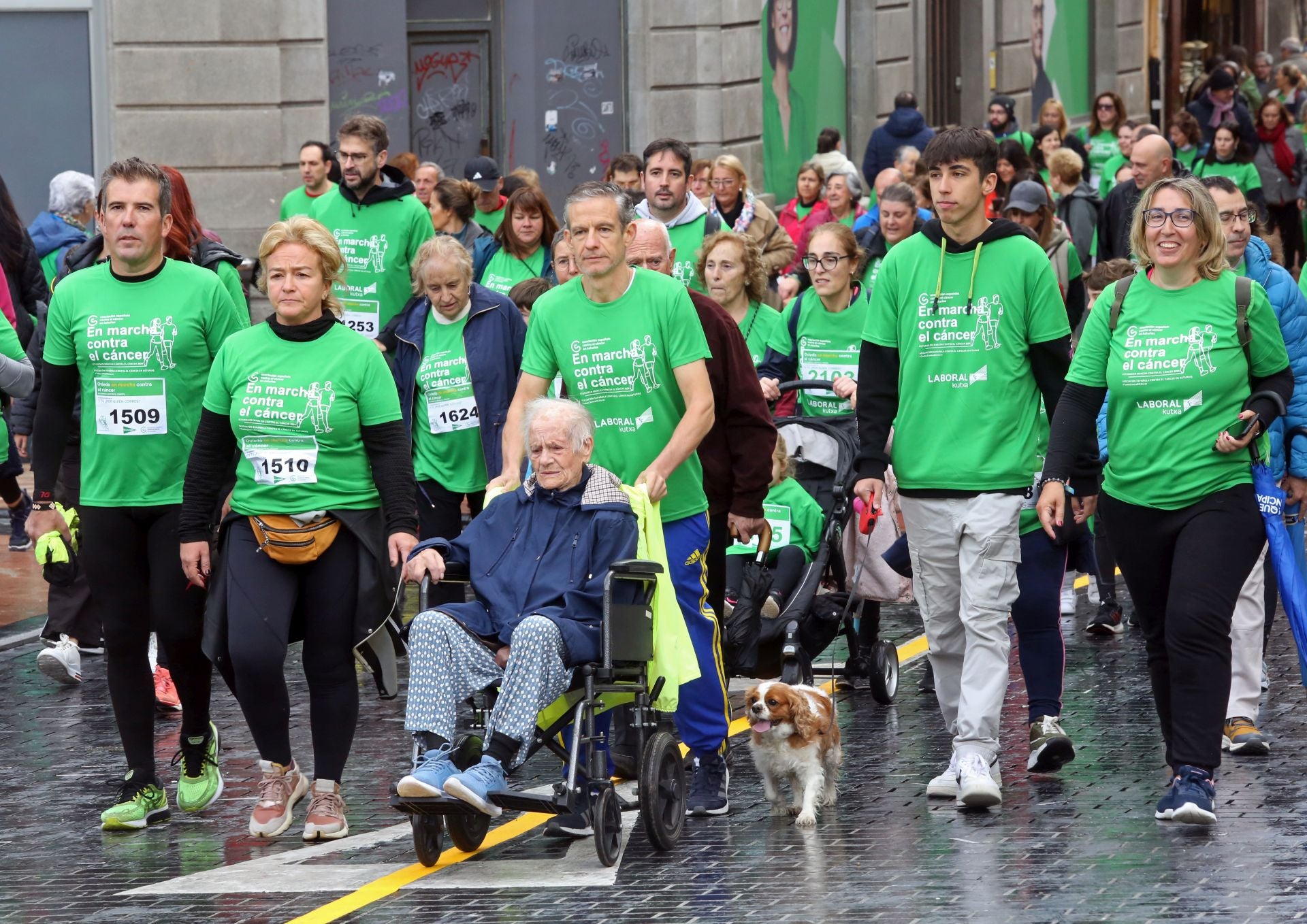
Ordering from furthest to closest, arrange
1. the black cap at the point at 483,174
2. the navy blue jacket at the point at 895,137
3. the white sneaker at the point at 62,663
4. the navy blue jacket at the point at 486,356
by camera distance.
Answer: the navy blue jacket at the point at 895,137, the black cap at the point at 483,174, the white sneaker at the point at 62,663, the navy blue jacket at the point at 486,356

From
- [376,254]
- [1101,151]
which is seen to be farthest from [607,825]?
[1101,151]

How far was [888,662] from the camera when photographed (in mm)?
9227

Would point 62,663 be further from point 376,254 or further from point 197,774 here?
point 376,254

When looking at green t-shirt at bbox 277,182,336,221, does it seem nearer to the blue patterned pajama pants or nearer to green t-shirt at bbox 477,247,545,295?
green t-shirt at bbox 477,247,545,295

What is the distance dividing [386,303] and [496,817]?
4.33 m

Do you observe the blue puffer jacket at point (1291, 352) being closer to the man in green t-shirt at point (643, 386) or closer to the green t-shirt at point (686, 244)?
the man in green t-shirt at point (643, 386)

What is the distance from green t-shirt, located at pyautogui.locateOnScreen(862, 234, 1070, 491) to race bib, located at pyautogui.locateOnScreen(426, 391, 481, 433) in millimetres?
2659

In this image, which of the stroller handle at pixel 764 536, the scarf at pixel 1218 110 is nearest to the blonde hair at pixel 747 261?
the stroller handle at pixel 764 536

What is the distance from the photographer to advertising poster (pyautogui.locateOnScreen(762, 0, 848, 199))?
23203 mm

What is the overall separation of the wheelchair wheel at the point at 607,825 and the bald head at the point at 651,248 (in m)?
2.67

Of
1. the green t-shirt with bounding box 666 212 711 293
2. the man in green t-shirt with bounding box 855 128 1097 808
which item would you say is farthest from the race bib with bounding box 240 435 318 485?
the green t-shirt with bounding box 666 212 711 293

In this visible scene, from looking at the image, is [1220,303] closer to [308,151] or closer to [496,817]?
[496,817]

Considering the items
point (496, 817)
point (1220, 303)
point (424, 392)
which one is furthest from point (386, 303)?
point (1220, 303)

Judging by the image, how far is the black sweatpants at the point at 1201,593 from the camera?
708 cm
